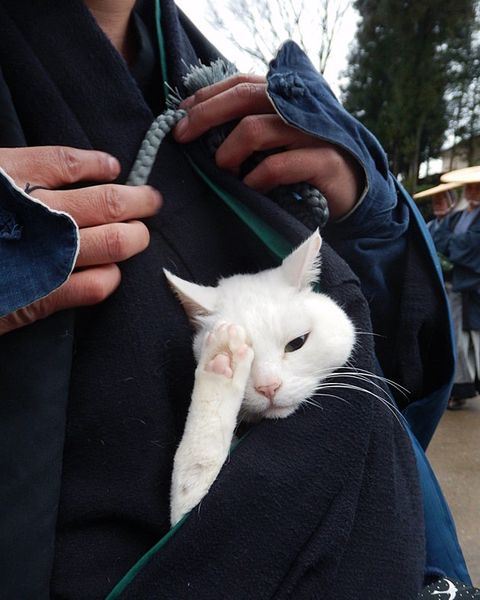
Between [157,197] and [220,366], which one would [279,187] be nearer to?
[157,197]

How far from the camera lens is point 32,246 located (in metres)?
0.69

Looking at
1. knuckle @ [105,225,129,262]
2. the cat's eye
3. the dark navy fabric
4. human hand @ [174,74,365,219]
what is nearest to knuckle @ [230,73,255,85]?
human hand @ [174,74,365,219]

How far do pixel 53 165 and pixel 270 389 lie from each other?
483 mm

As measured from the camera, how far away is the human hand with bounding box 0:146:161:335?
0.73 m

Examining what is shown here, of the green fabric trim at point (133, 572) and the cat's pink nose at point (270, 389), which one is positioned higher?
the cat's pink nose at point (270, 389)

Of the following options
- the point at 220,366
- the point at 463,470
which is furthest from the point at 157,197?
the point at 463,470

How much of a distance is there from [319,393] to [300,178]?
387 mm

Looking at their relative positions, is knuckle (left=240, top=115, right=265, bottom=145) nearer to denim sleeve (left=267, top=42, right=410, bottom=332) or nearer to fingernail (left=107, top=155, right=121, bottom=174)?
denim sleeve (left=267, top=42, right=410, bottom=332)

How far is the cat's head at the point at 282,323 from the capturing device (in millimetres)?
863

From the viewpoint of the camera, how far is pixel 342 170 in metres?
0.96

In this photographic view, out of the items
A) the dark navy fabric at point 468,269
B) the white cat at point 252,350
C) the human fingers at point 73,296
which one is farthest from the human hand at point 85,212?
the dark navy fabric at point 468,269

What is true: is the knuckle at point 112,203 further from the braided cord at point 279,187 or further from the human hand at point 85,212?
the braided cord at point 279,187

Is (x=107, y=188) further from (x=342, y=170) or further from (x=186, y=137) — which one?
(x=342, y=170)

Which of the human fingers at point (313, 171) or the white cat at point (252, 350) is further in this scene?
the human fingers at point (313, 171)
